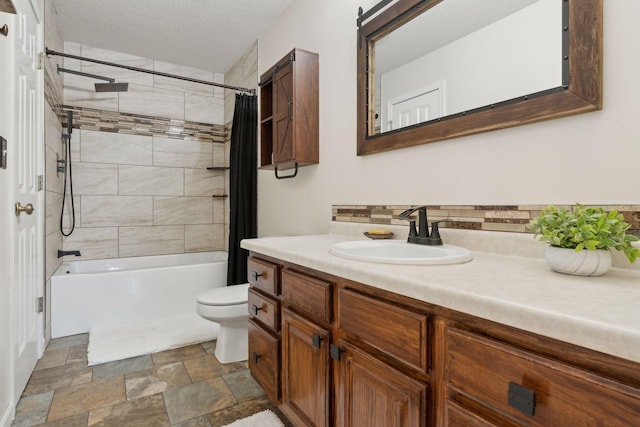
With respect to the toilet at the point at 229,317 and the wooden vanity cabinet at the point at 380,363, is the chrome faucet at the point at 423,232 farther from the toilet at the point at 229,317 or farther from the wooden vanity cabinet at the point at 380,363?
the toilet at the point at 229,317

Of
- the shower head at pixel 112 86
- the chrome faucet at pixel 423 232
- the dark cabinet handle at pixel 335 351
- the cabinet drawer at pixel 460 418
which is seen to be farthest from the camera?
the shower head at pixel 112 86

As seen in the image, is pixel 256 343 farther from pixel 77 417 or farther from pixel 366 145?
pixel 366 145

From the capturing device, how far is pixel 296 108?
214 cm

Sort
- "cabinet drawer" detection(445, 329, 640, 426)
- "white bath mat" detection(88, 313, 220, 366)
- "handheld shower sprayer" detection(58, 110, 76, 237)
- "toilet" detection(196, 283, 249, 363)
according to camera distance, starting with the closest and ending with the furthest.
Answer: "cabinet drawer" detection(445, 329, 640, 426) → "toilet" detection(196, 283, 249, 363) → "white bath mat" detection(88, 313, 220, 366) → "handheld shower sprayer" detection(58, 110, 76, 237)

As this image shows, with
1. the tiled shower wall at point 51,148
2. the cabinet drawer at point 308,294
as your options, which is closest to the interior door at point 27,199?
the tiled shower wall at point 51,148

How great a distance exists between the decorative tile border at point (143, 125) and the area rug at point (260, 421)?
10.2 feet

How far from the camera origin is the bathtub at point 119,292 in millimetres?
2615

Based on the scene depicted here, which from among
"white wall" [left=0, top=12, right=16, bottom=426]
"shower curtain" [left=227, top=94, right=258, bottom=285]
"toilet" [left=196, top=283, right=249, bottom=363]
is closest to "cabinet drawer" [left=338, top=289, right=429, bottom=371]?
"toilet" [left=196, top=283, right=249, bottom=363]

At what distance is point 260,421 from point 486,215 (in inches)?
53.5

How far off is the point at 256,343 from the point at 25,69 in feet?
6.33

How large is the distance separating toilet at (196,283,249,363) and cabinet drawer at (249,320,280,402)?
1.21ft

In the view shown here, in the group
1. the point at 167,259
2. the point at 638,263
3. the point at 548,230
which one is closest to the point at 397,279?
the point at 548,230

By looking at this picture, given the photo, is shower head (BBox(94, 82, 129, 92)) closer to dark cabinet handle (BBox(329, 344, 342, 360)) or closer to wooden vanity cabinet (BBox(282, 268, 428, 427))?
wooden vanity cabinet (BBox(282, 268, 428, 427))

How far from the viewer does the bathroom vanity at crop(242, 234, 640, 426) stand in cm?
52
